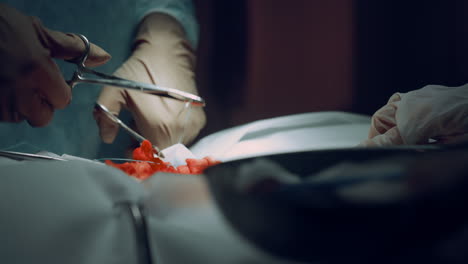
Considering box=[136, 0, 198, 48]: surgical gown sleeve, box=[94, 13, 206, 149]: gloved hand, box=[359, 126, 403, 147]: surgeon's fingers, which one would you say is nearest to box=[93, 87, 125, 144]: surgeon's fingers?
box=[94, 13, 206, 149]: gloved hand

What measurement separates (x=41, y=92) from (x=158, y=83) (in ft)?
0.52

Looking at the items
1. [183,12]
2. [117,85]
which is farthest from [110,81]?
[183,12]

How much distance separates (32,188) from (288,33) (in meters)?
0.35

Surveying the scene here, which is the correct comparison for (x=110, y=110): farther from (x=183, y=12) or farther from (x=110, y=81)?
(x=183, y=12)

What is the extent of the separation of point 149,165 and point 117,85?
0.09 metres

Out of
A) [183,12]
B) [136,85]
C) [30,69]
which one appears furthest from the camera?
[183,12]

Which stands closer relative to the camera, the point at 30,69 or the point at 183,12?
the point at 30,69

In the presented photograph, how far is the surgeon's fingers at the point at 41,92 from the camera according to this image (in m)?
0.26

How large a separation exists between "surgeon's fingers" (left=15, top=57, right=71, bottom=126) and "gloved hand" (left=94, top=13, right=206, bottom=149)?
0.22ft

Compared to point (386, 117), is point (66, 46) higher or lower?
higher

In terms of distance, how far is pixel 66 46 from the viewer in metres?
0.30

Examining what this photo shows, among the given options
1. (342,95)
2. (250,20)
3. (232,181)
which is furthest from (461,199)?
(250,20)

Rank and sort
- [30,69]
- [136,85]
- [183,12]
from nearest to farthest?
1. [30,69]
2. [136,85]
3. [183,12]

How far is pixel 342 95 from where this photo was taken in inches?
16.5
